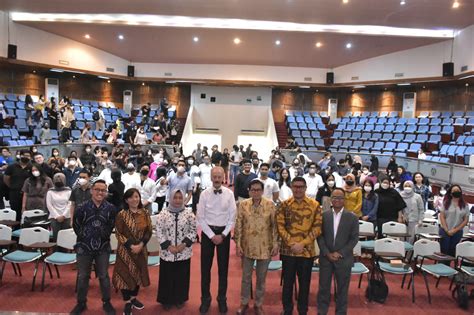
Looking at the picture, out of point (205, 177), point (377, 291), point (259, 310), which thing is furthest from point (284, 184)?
point (259, 310)

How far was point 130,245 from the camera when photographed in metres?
4.05

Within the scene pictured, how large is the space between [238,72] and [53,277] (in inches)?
724

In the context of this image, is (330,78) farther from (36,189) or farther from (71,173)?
(36,189)

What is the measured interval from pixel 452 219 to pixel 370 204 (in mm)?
1290

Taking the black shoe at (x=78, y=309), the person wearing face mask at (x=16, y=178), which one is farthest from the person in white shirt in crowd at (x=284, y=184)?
the person wearing face mask at (x=16, y=178)

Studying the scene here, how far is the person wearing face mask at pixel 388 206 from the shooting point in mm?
6523

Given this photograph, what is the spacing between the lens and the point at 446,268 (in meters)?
5.12

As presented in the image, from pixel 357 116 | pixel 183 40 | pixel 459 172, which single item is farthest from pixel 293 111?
pixel 459 172

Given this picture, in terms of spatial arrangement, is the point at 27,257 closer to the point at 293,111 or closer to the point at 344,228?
the point at 344,228

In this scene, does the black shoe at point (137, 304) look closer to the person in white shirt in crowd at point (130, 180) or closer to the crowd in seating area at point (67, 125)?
the person in white shirt in crowd at point (130, 180)

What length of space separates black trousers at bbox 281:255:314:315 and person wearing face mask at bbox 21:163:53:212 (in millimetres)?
4539

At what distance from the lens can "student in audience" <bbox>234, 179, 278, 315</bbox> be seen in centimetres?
422

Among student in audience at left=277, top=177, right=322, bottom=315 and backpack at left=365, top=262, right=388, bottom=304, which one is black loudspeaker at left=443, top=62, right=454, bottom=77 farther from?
student in audience at left=277, top=177, right=322, bottom=315

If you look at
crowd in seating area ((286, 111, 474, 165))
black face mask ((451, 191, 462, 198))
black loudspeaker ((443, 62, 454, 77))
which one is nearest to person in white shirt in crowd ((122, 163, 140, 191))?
black face mask ((451, 191, 462, 198))
